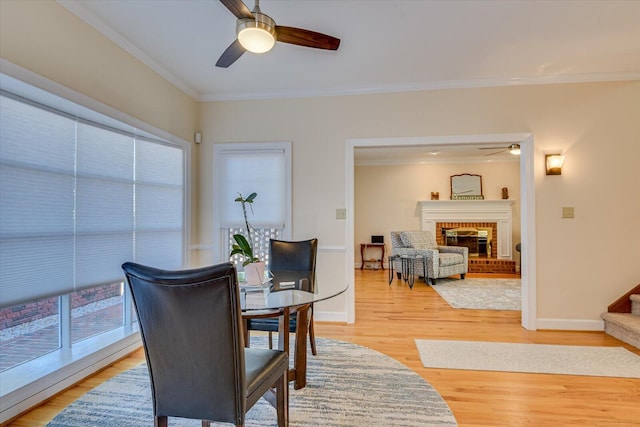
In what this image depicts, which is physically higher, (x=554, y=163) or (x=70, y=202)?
(x=554, y=163)

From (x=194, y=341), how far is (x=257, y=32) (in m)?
1.60

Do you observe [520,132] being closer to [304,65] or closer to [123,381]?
[304,65]

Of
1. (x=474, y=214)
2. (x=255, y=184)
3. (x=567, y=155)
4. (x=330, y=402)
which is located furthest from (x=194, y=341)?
(x=474, y=214)

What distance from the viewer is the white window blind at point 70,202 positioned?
192 cm

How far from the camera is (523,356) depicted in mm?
2734

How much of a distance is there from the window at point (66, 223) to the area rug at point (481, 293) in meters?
3.82

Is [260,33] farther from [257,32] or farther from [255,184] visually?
[255,184]

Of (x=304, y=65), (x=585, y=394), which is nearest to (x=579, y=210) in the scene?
(x=585, y=394)

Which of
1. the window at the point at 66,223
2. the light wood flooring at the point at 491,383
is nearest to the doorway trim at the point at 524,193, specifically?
the light wood flooring at the point at 491,383

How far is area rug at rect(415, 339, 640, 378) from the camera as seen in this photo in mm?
2482

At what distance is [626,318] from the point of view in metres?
3.07

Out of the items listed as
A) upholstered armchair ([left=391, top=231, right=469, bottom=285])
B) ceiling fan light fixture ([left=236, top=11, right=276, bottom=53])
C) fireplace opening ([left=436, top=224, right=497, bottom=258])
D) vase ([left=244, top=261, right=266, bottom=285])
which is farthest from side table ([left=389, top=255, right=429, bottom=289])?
→ ceiling fan light fixture ([left=236, top=11, right=276, bottom=53])

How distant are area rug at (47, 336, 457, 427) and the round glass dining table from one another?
221 mm

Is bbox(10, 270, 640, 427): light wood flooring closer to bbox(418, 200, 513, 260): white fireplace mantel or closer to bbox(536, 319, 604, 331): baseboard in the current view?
bbox(536, 319, 604, 331): baseboard
